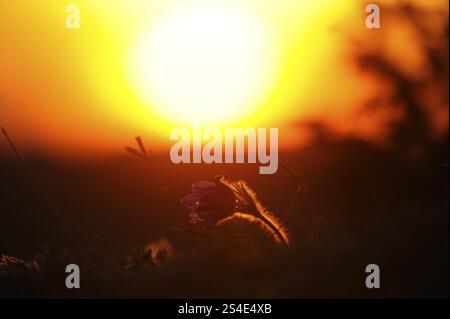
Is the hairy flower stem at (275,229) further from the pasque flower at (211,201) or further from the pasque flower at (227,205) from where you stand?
the pasque flower at (211,201)

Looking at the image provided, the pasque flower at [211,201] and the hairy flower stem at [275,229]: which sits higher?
the pasque flower at [211,201]

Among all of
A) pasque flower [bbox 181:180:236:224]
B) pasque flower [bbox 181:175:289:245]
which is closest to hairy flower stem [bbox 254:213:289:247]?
pasque flower [bbox 181:175:289:245]

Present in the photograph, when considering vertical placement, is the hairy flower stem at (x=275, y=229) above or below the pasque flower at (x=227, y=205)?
below

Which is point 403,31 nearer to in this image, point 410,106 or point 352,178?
point 410,106

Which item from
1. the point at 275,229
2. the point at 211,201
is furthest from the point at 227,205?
the point at 275,229

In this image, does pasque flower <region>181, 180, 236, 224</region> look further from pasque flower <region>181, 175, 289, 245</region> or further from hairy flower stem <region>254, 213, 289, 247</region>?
hairy flower stem <region>254, 213, 289, 247</region>

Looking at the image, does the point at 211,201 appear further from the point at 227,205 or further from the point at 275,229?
the point at 275,229

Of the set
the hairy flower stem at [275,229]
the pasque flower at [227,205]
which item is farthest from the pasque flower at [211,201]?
the hairy flower stem at [275,229]

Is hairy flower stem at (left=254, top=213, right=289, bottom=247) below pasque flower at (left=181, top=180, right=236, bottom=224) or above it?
below
